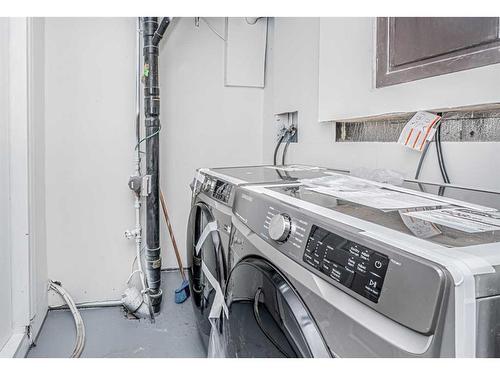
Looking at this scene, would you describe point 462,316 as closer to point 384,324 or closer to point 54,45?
point 384,324

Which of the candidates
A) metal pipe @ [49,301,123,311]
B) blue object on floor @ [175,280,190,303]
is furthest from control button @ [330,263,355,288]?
metal pipe @ [49,301,123,311]

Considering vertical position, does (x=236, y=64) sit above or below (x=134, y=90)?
above

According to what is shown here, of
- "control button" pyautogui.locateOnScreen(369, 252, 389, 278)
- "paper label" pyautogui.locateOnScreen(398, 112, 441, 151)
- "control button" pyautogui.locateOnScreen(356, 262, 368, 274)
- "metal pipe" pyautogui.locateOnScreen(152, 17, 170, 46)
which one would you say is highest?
"metal pipe" pyautogui.locateOnScreen(152, 17, 170, 46)

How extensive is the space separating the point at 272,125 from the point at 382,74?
1133mm

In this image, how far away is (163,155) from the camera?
241 cm

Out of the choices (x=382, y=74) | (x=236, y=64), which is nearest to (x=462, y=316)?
(x=382, y=74)

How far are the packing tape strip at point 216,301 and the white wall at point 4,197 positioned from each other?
0.96m

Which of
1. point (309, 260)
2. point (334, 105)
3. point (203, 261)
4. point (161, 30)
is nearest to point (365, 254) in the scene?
point (309, 260)

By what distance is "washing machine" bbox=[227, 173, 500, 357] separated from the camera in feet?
1.42

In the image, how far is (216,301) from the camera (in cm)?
128

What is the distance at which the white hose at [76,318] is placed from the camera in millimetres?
1899

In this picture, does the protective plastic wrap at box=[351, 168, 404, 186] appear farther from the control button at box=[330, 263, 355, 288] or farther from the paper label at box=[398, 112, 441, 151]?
the control button at box=[330, 263, 355, 288]

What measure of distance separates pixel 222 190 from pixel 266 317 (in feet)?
1.76

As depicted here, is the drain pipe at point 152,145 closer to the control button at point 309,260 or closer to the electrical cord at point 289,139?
the electrical cord at point 289,139
